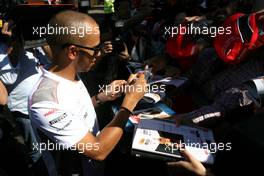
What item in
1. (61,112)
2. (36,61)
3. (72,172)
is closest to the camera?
(61,112)

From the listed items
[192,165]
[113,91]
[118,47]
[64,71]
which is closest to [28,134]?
[113,91]

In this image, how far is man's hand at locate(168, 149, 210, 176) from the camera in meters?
1.63

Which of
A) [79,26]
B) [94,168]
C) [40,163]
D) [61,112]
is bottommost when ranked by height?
[40,163]

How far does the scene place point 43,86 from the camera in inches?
67.3

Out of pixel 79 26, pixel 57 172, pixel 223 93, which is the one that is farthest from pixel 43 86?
pixel 223 93

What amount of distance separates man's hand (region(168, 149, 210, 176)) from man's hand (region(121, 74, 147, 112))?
383 millimetres

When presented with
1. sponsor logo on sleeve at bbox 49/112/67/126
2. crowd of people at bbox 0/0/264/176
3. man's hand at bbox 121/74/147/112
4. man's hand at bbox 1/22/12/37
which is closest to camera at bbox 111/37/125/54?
crowd of people at bbox 0/0/264/176

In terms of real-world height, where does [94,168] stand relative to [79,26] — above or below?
below

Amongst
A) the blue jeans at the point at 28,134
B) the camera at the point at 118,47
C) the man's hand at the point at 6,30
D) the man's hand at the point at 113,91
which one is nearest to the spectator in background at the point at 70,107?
the man's hand at the point at 113,91

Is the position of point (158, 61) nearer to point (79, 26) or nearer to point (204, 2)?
point (79, 26)

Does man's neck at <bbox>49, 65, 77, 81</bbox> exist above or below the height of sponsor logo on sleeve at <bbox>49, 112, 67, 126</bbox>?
above

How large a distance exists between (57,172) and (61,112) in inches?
15.7

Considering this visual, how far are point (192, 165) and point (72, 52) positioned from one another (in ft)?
2.70

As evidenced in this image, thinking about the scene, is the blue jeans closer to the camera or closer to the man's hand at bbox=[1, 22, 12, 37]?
the man's hand at bbox=[1, 22, 12, 37]
